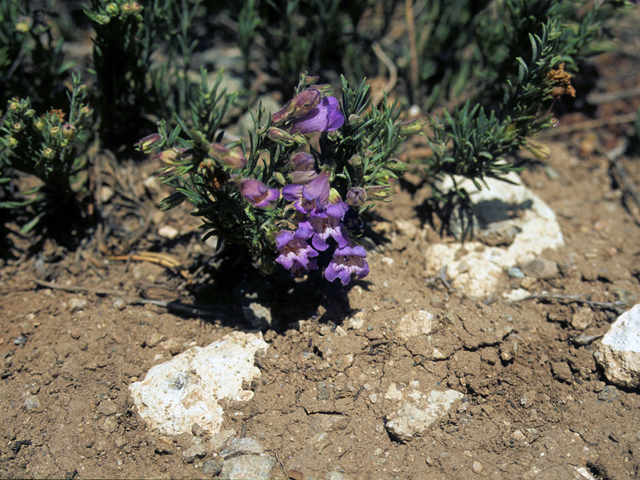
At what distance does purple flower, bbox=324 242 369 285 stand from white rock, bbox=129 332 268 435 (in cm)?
72

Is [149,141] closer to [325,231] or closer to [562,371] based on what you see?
[325,231]

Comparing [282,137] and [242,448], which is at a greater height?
[282,137]

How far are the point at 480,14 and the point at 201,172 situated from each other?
145 inches

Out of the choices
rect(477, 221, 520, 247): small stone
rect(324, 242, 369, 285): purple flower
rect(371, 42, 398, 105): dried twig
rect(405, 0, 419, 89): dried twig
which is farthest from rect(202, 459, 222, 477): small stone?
rect(405, 0, 419, 89): dried twig

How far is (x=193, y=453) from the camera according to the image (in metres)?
2.44

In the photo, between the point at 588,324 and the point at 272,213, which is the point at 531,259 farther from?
the point at 272,213

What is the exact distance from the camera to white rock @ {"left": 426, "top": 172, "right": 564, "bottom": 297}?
3383 millimetres

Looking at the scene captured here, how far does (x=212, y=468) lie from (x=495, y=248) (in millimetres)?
2537

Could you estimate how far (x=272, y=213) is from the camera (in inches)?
103

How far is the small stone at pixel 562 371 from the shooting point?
9.29 ft

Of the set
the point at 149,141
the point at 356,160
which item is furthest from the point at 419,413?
the point at 149,141

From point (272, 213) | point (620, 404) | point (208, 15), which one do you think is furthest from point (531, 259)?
point (208, 15)

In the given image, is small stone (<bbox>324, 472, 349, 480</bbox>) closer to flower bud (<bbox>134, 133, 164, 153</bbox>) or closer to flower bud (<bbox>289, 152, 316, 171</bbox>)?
flower bud (<bbox>289, 152, 316, 171</bbox>)

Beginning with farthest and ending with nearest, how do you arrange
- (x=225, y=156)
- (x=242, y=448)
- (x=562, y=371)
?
(x=562, y=371), (x=242, y=448), (x=225, y=156)
